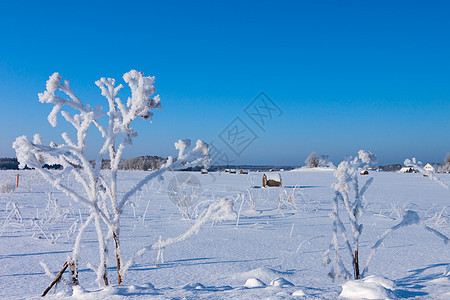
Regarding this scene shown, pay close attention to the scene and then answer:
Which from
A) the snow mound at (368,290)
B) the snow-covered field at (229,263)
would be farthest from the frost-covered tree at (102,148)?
the snow mound at (368,290)

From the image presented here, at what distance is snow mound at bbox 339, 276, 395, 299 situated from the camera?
3.32 ft

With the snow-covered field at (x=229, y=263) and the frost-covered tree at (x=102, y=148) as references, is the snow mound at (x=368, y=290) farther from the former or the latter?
the frost-covered tree at (x=102, y=148)

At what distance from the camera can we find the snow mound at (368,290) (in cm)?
101

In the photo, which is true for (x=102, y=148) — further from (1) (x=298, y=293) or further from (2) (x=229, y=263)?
(2) (x=229, y=263)

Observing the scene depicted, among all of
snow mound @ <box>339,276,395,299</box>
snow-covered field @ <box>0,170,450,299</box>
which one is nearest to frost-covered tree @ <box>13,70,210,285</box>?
snow-covered field @ <box>0,170,450,299</box>

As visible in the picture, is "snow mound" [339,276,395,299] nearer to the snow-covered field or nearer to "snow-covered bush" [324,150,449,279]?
the snow-covered field

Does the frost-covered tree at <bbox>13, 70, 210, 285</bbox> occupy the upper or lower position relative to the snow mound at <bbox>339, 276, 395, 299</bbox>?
upper

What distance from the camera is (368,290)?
3.36 ft

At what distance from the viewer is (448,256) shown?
2.58m

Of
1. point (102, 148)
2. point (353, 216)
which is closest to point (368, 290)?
point (353, 216)

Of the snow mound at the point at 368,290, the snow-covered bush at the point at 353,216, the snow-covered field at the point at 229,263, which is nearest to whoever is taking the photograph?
the snow mound at the point at 368,290

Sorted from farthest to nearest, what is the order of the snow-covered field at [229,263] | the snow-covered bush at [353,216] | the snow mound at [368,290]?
the snow-covered bush at [353,216] < the snow-covered field at [229,263] < the snow mound at [368,290]

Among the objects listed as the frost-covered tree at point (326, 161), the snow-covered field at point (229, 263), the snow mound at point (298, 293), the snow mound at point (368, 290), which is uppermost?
the frost-covered tree at point (326, 161)

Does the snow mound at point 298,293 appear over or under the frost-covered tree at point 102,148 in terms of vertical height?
under
